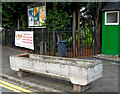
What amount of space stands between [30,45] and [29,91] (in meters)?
7.28

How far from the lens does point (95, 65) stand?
531cm

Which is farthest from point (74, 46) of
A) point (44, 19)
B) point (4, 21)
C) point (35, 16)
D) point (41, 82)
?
point (4, 21)

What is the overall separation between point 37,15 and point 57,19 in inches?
88.5

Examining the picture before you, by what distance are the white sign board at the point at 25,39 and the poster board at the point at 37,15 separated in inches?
46.0

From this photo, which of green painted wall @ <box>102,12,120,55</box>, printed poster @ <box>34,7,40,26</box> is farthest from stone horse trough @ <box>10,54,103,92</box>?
printed poster @ <box>34,7,40,26</box>

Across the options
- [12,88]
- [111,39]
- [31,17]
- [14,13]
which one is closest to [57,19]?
[31,17]

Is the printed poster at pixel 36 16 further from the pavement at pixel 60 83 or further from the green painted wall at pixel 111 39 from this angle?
the pavement at pixel 60 83

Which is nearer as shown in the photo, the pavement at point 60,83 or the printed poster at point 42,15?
the pavement at point 60,83

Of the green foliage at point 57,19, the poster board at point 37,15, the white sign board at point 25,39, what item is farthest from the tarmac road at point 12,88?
the poster board at point 37,15

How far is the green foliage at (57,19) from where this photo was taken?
12.3 metres

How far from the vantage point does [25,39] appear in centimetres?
1330

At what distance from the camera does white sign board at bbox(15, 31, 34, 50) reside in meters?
12.6

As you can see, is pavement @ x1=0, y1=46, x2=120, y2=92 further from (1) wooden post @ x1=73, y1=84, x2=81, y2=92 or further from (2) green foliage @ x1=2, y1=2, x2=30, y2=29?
(2) green foliage @ x1=2, y1=2, x2=30, y2=29

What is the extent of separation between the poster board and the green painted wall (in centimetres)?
459
